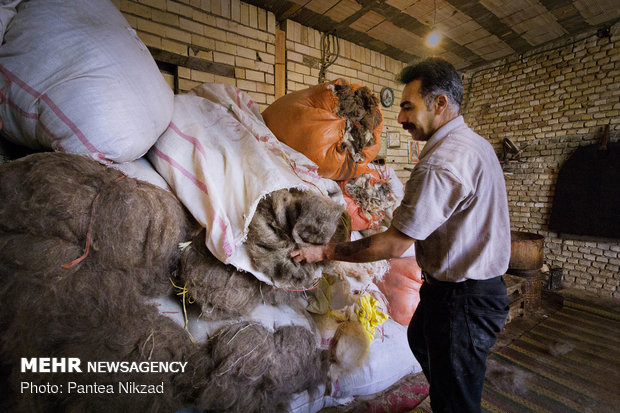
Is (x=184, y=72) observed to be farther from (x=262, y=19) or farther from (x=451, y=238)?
(x=451, y=238)

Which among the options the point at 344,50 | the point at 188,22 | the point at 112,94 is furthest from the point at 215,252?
the point at 344,50

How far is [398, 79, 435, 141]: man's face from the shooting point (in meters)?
1.29

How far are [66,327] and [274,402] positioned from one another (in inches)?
31.5

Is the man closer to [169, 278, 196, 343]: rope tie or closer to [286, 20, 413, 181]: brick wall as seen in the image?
[169, 278, 196, 343]: rope tie

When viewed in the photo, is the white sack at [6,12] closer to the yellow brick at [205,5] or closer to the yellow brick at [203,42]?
the yellow brick at [203,42]

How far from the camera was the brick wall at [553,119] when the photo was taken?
413cm

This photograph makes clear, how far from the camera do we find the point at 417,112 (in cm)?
130

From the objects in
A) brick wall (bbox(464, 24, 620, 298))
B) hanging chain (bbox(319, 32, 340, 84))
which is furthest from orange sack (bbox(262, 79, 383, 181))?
brick wall (bbox(464, 24, 620, 298))

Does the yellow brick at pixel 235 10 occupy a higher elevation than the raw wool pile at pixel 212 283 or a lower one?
higher

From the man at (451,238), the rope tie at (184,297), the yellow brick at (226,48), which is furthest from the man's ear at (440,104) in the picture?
the yellow brick at (226,48)

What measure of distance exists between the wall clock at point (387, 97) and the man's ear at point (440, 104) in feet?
10.3

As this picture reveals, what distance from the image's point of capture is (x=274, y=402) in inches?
45.5

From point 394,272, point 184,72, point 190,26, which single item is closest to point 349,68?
point 190,26

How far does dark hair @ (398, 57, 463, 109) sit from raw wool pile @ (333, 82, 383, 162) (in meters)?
0.36
